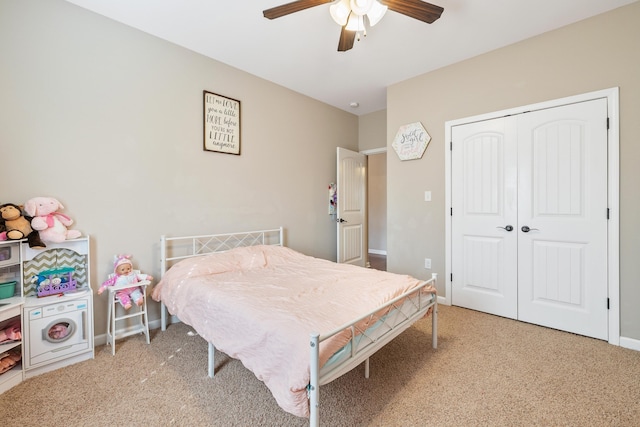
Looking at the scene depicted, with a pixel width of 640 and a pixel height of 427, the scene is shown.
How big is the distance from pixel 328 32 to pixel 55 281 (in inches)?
119

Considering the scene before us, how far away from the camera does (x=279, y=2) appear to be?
7.29 ft

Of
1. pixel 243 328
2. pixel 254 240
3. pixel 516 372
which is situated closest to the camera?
pixel 243 328

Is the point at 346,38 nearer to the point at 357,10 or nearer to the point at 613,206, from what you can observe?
the point at 357,10

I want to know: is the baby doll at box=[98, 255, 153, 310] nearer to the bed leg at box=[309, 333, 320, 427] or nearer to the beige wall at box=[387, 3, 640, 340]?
the bed leg at box=[309, 333, 320, 427]

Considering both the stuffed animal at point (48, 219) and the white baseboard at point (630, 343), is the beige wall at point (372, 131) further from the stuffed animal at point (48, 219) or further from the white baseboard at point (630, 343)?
the stuffed animal at point (48, 219)

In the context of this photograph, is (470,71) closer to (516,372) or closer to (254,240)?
(516,372)

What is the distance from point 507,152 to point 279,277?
2567mm

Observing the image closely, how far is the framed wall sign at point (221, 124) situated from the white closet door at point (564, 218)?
9.77ft

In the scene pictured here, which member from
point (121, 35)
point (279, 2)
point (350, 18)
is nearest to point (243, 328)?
point (350, 18)

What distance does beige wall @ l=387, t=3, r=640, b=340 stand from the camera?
2.27 meters

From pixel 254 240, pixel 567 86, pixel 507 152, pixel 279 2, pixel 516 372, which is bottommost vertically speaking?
pixel 516 372

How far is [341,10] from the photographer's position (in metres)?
2.03

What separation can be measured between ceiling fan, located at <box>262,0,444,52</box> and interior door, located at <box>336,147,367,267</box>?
87.9 inches

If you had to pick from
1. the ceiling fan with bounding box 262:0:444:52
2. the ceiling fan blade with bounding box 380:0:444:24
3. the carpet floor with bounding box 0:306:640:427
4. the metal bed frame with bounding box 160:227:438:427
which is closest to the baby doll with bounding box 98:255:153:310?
the metal bed frame with bounding box 160:227:438:427
